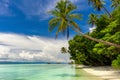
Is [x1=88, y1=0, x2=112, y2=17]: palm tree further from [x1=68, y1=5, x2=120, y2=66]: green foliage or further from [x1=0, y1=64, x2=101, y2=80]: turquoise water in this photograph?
[x1=0, y1=64, x2=101, y2=80]: turquoise water

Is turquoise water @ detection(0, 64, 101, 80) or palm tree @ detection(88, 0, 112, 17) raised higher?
palm tree @ detection(88, 0, 112, 17)

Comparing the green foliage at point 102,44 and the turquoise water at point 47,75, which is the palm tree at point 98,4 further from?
the turquoise water at point 47,75

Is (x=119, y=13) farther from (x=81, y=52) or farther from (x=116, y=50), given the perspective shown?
(x=81, y=52)

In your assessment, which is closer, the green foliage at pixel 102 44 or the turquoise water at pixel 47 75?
the green foliage at pixel 102 44

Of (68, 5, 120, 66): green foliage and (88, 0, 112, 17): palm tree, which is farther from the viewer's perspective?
(88, 0, 112, 17): palm tree

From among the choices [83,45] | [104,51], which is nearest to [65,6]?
[104,51]

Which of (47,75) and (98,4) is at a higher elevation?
(98,4)

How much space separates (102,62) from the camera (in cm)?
4362

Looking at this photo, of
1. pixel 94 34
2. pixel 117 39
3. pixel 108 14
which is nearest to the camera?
pixel 117 39

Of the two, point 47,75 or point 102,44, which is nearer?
point 102,44

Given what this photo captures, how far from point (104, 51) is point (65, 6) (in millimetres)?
6023

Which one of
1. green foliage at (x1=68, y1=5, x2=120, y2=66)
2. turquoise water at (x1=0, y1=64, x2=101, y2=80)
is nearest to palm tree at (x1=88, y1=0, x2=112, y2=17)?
green foliage at (x1=68, y1=5, x2=120, y2=66)

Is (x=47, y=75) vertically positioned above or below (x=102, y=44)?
below

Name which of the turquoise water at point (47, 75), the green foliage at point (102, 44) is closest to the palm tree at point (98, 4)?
the green foliage at point (102, 44)
